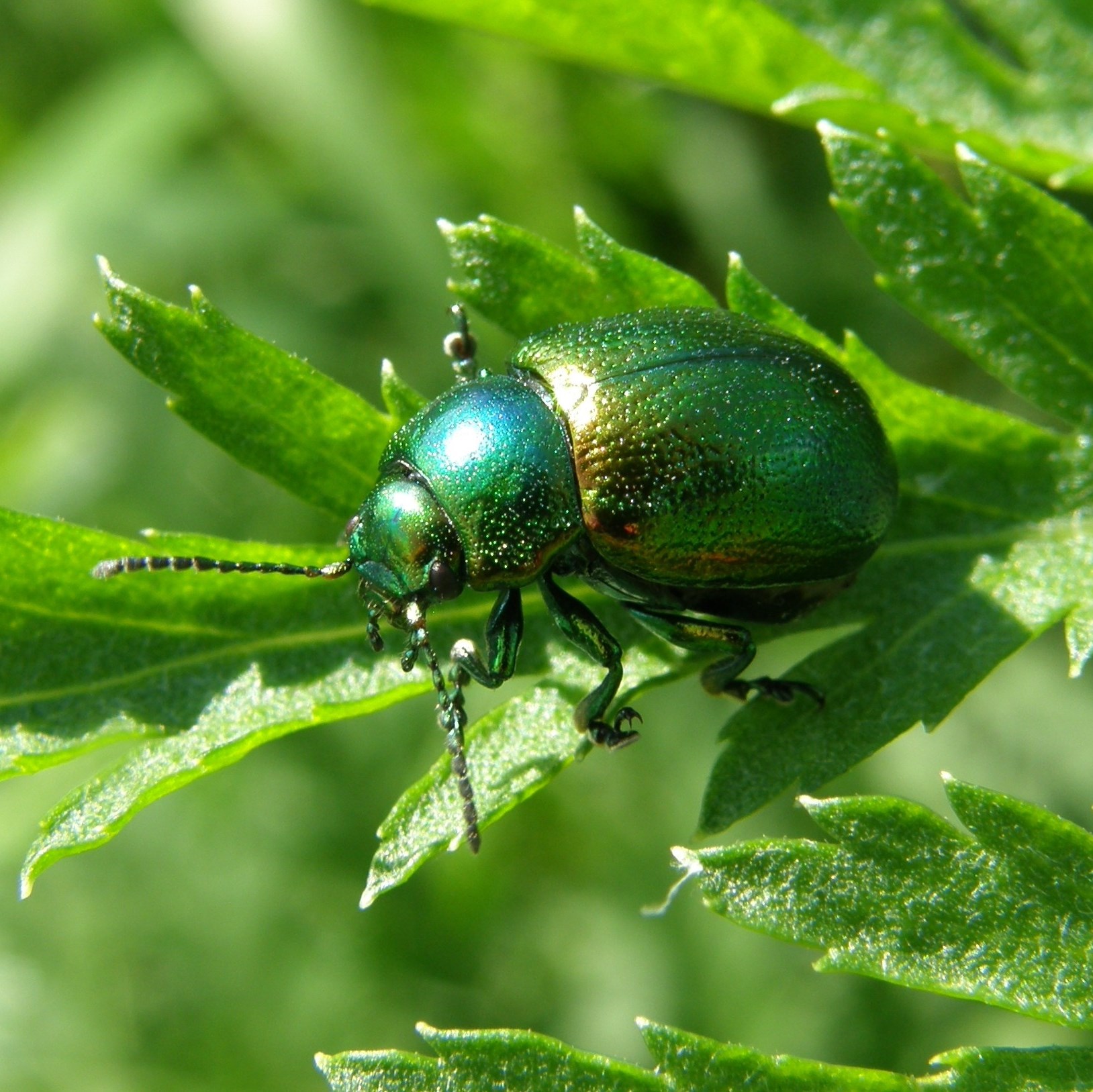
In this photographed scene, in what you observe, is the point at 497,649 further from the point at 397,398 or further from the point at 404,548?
the point at 397,398

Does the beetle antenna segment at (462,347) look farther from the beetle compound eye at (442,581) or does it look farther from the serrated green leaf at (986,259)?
the serrated green leaf at (986,259)

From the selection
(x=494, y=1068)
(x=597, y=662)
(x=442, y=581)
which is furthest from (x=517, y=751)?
(x=494, y=1068)

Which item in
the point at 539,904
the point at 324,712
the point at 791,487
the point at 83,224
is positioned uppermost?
the point at 791,487

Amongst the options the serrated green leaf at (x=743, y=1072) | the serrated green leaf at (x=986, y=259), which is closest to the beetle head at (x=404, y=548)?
the serrated green leaf at (x=743, y=1072)

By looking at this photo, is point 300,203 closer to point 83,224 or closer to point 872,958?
point 83,224

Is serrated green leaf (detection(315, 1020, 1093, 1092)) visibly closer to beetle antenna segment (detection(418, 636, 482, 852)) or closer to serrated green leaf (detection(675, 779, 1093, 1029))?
serrated green leaf (detection(675, 779, 1093, 1029))

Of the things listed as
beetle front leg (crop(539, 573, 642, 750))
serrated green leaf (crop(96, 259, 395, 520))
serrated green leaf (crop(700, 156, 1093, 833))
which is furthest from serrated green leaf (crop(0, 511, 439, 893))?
serrated green leaf (crop(700, 156, 1093, 833))

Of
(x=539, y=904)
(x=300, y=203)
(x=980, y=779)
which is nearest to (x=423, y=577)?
(x=539, y=904)
